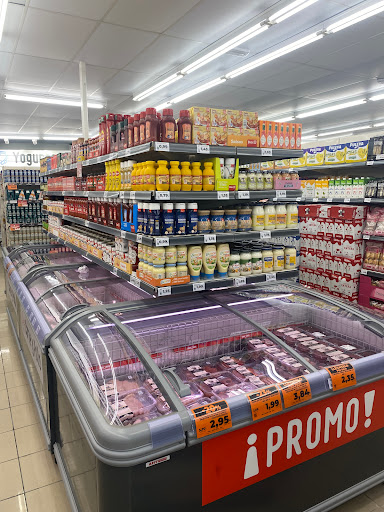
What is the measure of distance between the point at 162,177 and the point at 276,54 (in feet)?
A: 16.4

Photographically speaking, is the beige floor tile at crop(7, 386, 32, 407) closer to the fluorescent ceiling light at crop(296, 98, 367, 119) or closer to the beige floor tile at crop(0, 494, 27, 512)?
the beige floor tile at crop(0, 494, 27, 512)

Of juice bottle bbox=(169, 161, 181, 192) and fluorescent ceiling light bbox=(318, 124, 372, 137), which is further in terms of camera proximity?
fluorescent ceiling light bbox=(318, 124, 372, 137)

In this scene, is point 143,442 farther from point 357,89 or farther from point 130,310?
point 357,89

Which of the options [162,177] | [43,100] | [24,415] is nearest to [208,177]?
[162,177]

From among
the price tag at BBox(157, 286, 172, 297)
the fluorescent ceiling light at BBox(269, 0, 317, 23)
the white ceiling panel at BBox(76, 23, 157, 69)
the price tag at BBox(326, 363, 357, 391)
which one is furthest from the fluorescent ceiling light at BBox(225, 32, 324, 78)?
the price tag at BBox(326, 363, 357, 391)

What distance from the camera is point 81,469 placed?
6.73ft

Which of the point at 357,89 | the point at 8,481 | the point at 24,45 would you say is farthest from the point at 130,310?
the point at 357,89

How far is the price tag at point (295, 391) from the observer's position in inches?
76.7

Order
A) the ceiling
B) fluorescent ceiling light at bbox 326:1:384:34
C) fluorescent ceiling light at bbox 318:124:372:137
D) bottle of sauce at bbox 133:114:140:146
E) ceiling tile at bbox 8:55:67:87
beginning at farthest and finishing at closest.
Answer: fluorescent ceiling light at bbox 318:124:372:137 < ceiling tile at bbox 8:55:67:87 < the ceiling < fluorescent ceiling light at bbox 326:1:384:34 < bottle of sauce at bbox 133:114:140:146

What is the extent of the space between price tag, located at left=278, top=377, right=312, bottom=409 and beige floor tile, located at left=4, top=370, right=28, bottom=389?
309cm

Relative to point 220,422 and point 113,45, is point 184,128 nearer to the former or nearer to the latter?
point 220,422

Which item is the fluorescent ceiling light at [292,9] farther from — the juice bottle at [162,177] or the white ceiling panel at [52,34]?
the juice bottle at [162,177]

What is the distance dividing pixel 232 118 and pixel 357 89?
8102mm

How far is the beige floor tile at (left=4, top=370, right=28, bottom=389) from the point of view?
157 inches
